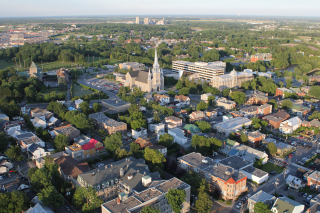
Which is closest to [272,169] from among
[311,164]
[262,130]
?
[311,164]

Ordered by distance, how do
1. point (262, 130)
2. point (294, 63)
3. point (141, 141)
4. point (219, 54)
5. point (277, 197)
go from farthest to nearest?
1. point (219, 54)
2. point (294, 63)
3. point (262, 130)
4. point (141, 141)
5. point (277, 197)

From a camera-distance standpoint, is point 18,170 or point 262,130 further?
point 262,130

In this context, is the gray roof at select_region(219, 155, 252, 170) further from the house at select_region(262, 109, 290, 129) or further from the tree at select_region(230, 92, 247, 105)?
the tree at select_region(230, 92, 247, 105)

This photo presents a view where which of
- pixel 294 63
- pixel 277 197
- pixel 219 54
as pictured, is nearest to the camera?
pixel 277 197

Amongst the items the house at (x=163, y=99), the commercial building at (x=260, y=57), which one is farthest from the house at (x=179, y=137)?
the commercial building at (x=260, y=57)

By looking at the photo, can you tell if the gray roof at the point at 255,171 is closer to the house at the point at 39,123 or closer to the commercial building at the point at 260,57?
the house at the point at 39,123

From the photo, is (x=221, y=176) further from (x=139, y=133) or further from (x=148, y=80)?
(x=148, y=80)

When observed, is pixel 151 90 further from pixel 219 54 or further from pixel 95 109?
pixel 219 54
